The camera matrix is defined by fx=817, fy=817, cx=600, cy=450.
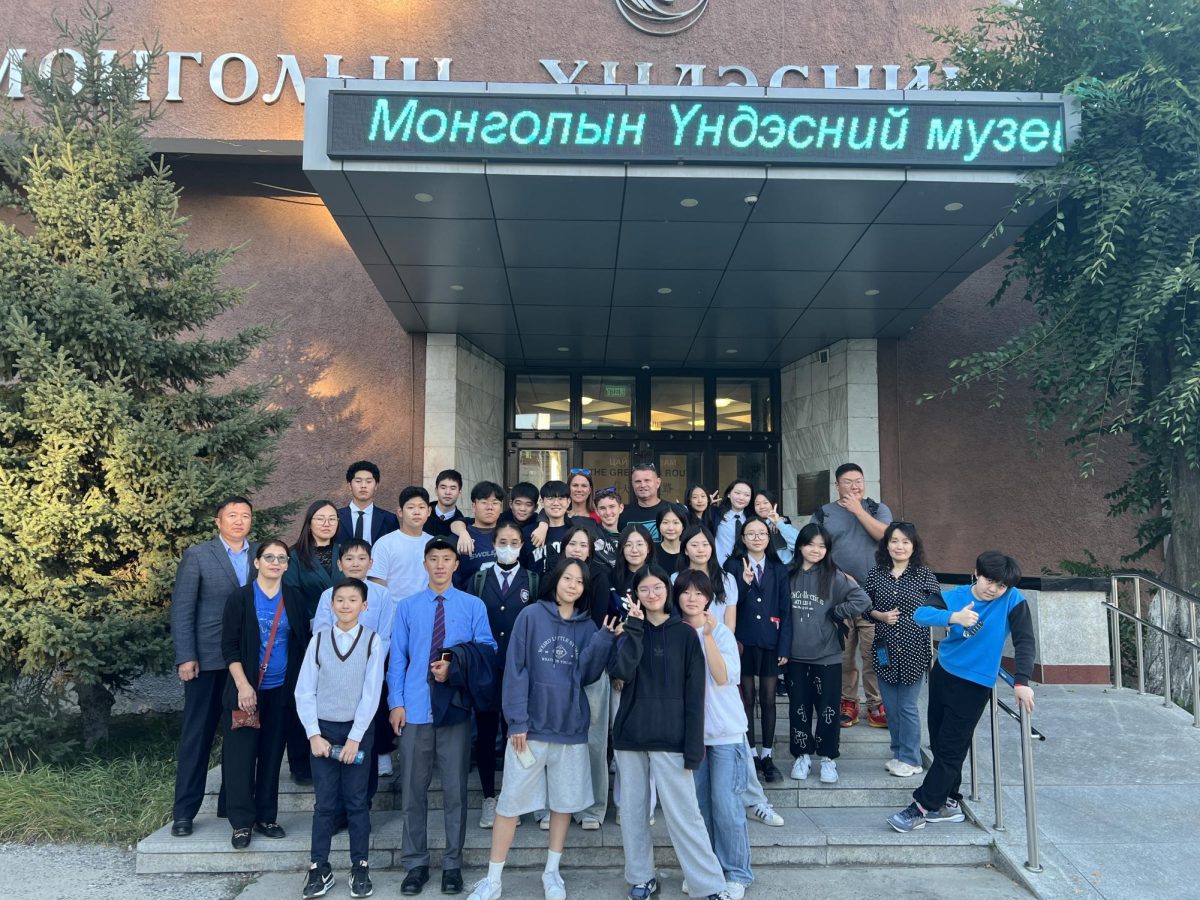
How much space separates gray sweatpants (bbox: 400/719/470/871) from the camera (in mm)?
4754

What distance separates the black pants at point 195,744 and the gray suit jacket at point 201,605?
0.48ft

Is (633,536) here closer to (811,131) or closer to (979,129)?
(811,131)

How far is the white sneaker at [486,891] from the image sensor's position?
454cm

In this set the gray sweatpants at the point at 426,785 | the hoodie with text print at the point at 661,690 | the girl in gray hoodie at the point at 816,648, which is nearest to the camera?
the hoodie with text print at the point at 661,690

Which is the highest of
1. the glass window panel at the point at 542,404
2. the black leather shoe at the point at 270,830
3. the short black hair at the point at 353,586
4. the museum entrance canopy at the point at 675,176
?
the museum entrance canopy at the point at 675,176

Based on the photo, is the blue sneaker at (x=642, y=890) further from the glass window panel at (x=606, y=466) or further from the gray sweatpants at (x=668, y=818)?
the glass window panel at (x=606, y=466)

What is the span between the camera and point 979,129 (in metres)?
6.94

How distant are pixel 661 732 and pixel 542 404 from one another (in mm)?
9914

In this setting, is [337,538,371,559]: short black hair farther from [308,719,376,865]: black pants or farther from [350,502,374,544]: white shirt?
[350,502,374,544]: white shirt

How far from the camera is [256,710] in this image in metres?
5.17

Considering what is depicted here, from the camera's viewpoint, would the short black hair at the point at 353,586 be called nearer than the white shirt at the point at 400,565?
Yes

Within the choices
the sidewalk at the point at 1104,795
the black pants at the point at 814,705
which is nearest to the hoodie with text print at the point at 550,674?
the black pants at the point at 814,705

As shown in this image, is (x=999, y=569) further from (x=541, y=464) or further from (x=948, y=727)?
(x=541, y=464)

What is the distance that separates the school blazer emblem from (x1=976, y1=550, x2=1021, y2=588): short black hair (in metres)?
9.49
